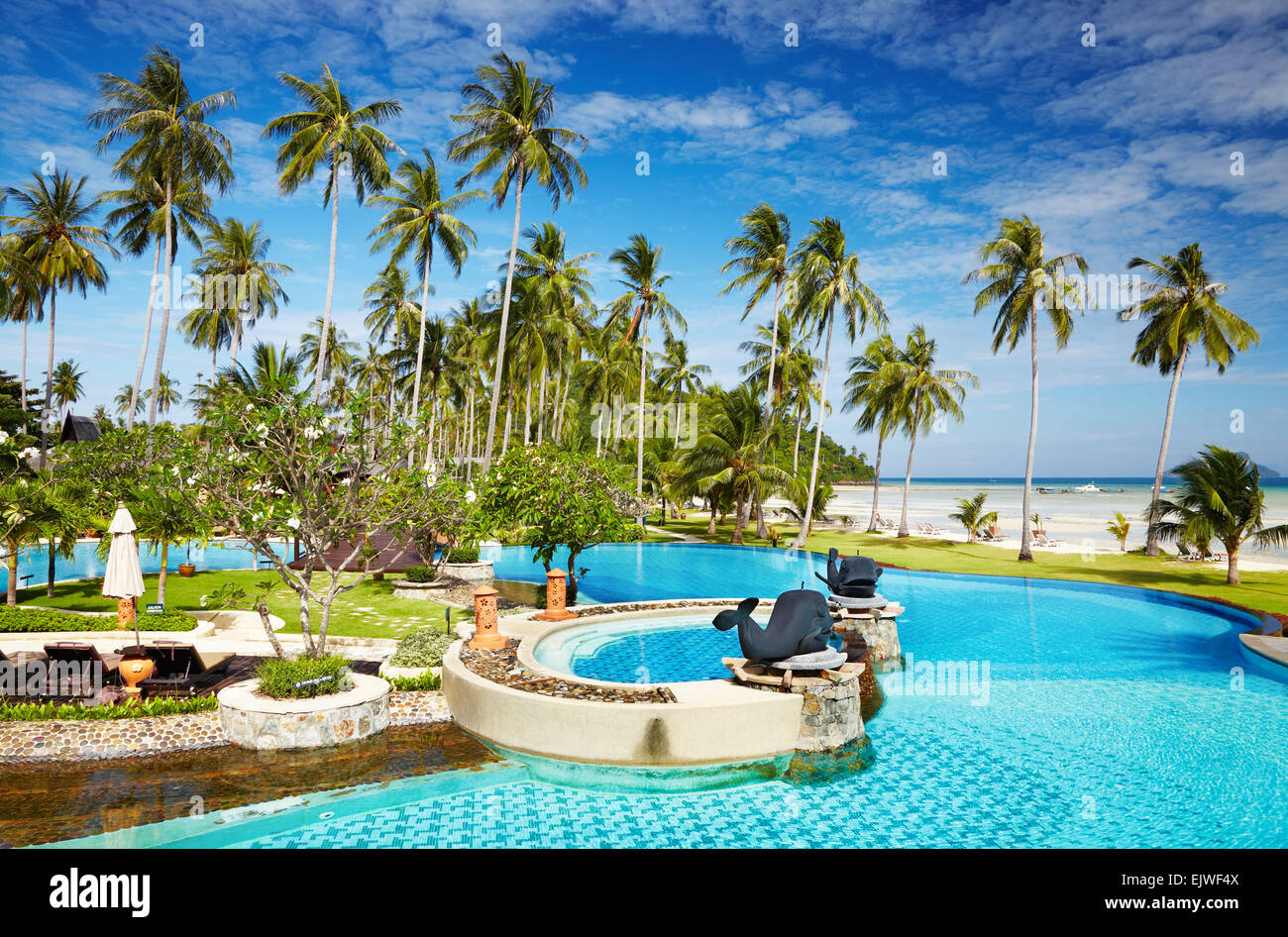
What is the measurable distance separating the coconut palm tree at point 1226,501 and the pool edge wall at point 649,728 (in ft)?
65.6

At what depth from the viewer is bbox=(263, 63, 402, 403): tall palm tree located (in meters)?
27.8

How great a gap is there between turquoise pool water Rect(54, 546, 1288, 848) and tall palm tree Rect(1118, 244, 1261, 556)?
19887mm

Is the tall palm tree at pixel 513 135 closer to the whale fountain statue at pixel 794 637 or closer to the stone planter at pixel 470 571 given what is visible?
the stone planter at pixel 470 571

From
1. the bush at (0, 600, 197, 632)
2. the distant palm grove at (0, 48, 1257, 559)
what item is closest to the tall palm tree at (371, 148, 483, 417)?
the distant palm grove at (0, 48, 1257, 559)

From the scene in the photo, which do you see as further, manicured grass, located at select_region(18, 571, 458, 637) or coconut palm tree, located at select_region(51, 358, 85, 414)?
coconut palm tree, located at select_region(51, 358, 85, 414)

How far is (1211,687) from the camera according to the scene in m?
12.4

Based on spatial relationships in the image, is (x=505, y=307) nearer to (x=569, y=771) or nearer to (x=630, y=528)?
(x=630, y=528)

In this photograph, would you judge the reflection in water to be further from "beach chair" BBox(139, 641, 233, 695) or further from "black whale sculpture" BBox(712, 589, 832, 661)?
"black whale sculpture" BBox(712, 589, 832, 661)

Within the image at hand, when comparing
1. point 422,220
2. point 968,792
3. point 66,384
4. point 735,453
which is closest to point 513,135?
point 422,220

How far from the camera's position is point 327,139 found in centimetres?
2769

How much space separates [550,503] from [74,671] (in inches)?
365

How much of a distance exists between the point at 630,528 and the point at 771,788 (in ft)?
30.9
